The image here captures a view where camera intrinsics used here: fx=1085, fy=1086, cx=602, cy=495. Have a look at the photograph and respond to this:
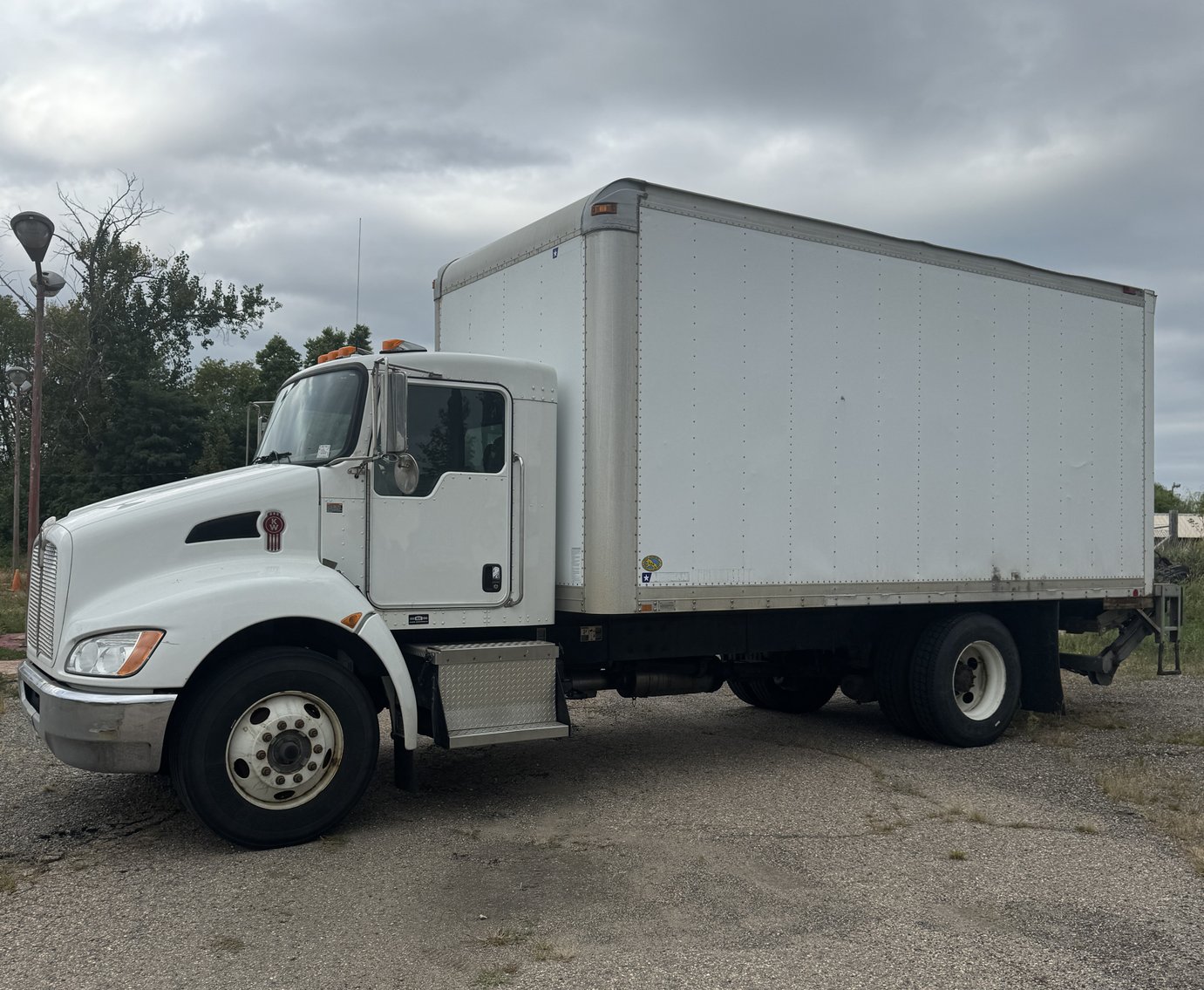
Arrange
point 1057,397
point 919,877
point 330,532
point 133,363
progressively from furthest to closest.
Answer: point 133,363, point 1057,397, point 330,532, point 919,877

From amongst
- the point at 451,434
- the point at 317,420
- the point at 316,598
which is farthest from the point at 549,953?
the point at 317,420

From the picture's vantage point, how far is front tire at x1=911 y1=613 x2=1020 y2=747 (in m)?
8.38

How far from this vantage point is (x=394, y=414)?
235 inches

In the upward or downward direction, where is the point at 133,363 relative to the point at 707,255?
upward

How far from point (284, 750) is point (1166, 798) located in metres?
5.43

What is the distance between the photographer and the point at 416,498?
21.1 feet

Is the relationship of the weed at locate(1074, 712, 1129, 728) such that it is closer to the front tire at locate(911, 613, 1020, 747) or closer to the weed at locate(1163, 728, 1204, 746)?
the weed at locate(1163, 728, 1204, 746)

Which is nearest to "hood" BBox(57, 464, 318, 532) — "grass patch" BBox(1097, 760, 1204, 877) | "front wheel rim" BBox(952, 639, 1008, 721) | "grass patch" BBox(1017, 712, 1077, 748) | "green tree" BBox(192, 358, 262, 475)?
"grass patch" BBox(1097, 760, 1204, 877)

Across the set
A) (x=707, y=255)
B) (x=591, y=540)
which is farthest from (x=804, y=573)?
(x=707, y=255)

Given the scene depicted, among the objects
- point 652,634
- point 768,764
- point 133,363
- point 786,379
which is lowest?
point 768,764

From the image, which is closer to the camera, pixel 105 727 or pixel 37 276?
pixel 105 727

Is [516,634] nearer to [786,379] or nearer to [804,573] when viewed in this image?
[804,573]

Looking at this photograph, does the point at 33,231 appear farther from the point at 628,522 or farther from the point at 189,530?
the point at 628,522

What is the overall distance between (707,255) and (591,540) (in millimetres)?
2052
